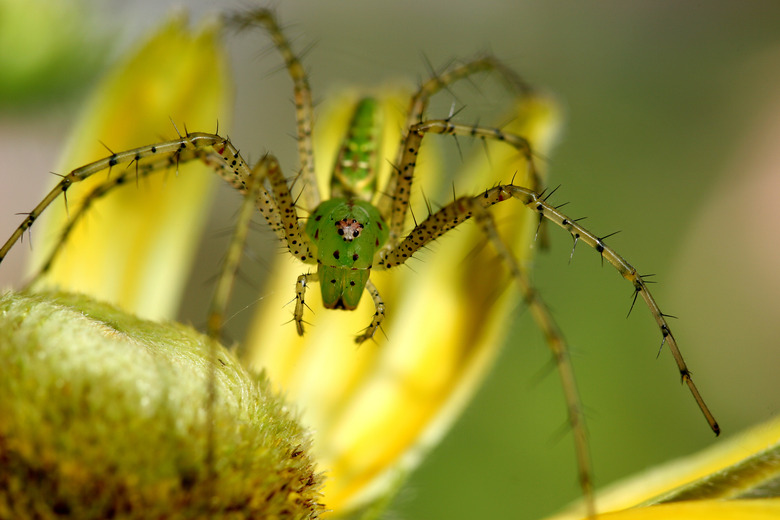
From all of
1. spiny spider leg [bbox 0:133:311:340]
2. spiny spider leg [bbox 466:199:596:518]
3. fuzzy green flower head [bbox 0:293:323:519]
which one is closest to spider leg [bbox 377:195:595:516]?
spiny spider leg [bbox 466:199:596:518]

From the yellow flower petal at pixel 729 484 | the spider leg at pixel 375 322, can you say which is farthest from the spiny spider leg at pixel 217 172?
the yellow flower petal at pixel 729 484

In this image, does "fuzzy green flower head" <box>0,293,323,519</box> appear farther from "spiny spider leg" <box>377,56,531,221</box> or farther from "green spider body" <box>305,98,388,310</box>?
"spiny spider leg" <box>377,56,531,221</box>

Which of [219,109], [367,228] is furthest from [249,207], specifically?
[219,109]

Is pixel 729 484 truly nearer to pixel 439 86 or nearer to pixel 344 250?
pixel 344 250

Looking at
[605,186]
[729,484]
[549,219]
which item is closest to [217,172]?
[549,219]

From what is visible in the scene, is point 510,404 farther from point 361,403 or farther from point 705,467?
point 705,467

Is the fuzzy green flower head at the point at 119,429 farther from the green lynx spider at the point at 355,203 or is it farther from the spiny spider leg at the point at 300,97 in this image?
the spiny spider leg at the point at 300,97
